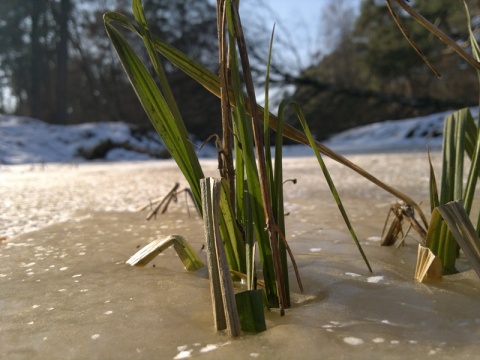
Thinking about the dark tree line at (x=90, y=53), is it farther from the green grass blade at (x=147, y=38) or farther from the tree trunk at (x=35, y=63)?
the green grass blade at (x=147, y=38)

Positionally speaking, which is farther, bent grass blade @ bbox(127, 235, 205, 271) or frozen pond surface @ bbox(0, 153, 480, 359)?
bent grass blade @ bbox(127, 235, 205, 271)

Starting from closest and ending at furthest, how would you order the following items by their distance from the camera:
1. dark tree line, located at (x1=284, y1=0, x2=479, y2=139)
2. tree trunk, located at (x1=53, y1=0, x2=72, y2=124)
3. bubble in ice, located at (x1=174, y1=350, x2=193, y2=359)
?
bubble in ice, located at (x1=174, y1=350, x2=193, y2=359) → dark tree line, located at (x1=284, y1=0, x2=479, y2=139) → tree trunk, located at (x1=53, y1=0, x2=72, y2=124)

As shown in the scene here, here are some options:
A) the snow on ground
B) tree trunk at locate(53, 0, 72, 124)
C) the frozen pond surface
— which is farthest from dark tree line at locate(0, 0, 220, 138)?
the frozen pond surface

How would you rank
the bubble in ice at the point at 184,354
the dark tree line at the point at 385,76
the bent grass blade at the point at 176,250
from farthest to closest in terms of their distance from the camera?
the dark tree line at the point at 385,76 → the bent grass blade at the point at 176,250 → the bubble in ice at the point at 184,354

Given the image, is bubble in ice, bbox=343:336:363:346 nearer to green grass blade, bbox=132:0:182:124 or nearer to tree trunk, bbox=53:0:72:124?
green grass blade, bbox=132:0:182:124

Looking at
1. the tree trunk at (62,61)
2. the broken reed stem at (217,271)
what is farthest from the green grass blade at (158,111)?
the tree trunk at (62,61)

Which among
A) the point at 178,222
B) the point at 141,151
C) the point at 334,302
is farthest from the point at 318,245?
the point at 141,151

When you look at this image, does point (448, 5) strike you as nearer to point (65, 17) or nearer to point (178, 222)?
point (65, 17)

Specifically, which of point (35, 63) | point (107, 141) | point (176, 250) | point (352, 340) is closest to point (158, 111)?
point (176, 250)
